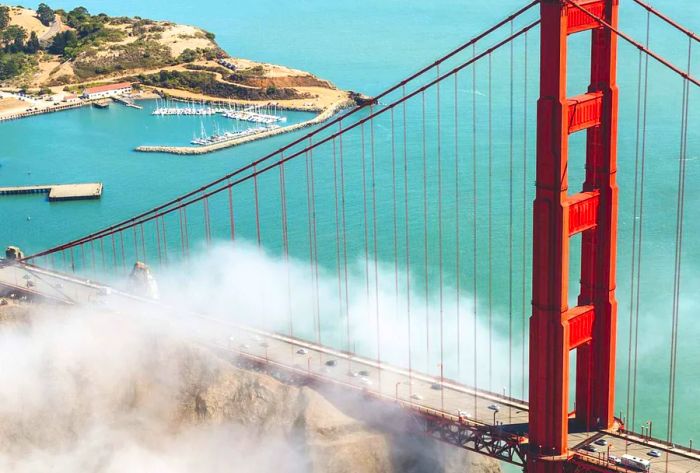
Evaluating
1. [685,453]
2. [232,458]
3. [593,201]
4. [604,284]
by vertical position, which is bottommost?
[232,458]

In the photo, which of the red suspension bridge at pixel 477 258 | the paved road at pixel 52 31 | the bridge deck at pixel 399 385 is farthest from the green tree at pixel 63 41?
the bridge deck at pixel 399 385

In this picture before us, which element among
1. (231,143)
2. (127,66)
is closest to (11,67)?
(127,66)

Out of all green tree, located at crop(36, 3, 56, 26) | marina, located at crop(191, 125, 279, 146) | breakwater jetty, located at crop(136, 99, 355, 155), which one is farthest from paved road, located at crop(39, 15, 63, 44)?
marina, located at crop(191, 125, 279, 146)

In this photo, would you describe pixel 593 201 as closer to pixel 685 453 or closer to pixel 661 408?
pixel 685 453

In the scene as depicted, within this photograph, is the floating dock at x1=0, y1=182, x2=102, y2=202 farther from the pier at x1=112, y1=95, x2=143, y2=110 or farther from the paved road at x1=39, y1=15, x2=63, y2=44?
the paved road at x1=39, y1=15, x2=63, y2=44

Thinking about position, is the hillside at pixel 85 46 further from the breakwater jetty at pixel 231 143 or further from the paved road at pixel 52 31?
the breakwater jetty at pixel 231 143

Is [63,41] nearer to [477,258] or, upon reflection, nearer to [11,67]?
[11,67]

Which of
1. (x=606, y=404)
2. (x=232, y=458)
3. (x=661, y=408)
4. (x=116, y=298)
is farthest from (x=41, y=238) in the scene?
(x=606, y=404)

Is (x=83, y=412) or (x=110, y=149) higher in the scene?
(x=110, y=149)
